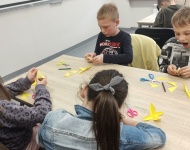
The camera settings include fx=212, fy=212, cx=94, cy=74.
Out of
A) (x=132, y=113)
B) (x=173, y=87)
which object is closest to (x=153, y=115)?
(x=132, y=113)

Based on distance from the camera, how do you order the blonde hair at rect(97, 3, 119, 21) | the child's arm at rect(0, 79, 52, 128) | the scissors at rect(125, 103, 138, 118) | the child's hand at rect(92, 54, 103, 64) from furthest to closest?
the blonde hair at rect(97, 3, 119, 21) → the child's hand at rect(92, 54, 103, 64) → the scissors at rect(125, 103, 138, 118) → the child's arm at rect(0, 79, 52, 128)

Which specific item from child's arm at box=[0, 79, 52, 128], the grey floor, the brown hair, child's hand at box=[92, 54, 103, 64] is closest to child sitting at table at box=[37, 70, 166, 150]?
the brown hair

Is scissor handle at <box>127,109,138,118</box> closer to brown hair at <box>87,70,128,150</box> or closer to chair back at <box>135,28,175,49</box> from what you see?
brown hair at <box>87,70,128,150</box>

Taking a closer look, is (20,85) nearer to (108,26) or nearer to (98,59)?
(98,59)

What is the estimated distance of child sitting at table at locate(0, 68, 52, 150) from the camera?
0.98m

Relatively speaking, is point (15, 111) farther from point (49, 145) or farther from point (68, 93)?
point (68, 93)

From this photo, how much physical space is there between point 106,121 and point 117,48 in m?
1.25

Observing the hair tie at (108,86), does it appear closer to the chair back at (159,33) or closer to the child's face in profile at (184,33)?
the child's face in profile at (184,33)

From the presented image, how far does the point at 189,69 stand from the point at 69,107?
82 centimetres

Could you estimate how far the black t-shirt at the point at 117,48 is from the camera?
1.78 meters

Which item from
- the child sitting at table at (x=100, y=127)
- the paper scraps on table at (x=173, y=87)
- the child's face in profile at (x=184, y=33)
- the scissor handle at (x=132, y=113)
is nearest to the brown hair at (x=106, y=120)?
the child sitting at table at (x=100, y=127)

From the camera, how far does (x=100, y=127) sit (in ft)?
2.54

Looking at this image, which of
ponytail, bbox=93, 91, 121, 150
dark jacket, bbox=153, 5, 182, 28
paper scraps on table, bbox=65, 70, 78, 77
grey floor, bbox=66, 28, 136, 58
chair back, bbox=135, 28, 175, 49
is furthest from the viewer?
grey floor, bbox=66, 28, 136, 58

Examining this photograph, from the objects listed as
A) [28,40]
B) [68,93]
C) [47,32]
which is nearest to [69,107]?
[68,93]
